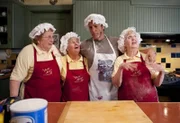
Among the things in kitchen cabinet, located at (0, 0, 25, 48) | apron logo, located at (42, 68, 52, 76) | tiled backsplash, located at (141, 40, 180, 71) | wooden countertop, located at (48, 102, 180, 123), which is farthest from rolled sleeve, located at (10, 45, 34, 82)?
tiled backsplash, located at (141, 40, 180, 71)

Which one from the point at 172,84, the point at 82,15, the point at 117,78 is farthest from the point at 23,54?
the point at 172,84

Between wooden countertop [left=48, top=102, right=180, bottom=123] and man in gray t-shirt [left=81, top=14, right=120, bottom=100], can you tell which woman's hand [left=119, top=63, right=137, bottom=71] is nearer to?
man in gray t-shirt [left=81, top=14, right=120, bottom=100]

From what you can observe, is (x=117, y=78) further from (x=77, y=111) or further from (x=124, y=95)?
(x=77, y=111)

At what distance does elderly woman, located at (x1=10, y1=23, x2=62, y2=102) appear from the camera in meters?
1.21

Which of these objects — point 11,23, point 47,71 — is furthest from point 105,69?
point 11,23

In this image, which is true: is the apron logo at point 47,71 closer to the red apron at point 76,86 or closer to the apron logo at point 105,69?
the red apron at point 76,86

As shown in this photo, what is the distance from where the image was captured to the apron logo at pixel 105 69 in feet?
4.50

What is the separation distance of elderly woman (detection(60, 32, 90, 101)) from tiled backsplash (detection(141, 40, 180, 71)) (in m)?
1.65

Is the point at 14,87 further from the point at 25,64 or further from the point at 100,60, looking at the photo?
the point at 100,60

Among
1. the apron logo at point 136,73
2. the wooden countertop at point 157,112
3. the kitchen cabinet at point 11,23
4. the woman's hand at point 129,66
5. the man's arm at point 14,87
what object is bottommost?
the wooden countertop at point 157,112

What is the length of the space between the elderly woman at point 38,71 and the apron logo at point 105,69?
0.32m

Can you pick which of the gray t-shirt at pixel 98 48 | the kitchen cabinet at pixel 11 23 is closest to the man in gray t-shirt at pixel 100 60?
the gray t-shirt at pixel 98 48

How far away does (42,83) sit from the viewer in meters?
1.24

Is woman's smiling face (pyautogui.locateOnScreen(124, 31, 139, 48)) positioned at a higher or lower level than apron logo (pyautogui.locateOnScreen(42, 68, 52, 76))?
higher
